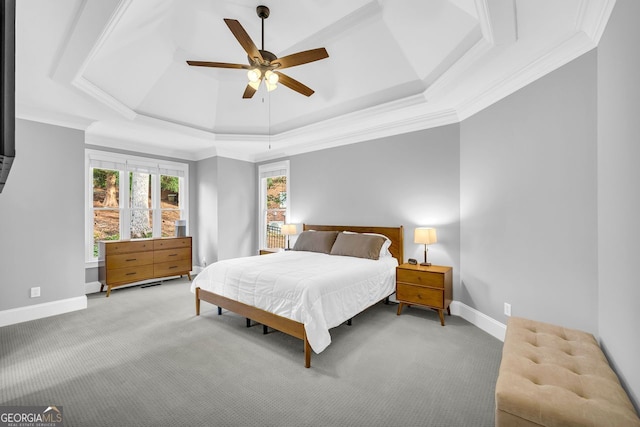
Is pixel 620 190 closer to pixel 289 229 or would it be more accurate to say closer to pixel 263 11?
pixel 263 11

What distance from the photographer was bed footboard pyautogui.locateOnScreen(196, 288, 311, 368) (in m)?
2.50

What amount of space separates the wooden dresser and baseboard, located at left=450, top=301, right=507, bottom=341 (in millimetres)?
4742

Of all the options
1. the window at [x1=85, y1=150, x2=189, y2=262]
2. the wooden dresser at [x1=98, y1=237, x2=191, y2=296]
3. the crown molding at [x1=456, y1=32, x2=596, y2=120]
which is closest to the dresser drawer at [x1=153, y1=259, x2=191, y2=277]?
the wooden dresser at [x1=98, y1=237, x2=191, y2=296]

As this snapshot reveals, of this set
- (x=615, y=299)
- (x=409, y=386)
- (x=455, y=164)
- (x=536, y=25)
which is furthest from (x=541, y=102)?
(x=409, y=386)

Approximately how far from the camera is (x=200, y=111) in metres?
4.50

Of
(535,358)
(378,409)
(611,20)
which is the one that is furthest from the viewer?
(378,409)

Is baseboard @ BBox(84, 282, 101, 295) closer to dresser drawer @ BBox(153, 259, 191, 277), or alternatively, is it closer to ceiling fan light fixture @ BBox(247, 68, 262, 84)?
dresser drawer @ BBox(153, 259, 191, 277)

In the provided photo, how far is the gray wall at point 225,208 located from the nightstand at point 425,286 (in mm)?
3737

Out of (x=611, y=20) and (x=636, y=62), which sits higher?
(x=611, y=20)

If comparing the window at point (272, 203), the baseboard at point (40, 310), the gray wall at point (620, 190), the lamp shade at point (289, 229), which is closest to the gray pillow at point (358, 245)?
the lamp shade at point (289, 229)

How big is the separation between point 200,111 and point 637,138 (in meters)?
4.81

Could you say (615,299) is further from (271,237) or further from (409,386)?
(271,237)

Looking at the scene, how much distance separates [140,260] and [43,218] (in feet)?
4.93

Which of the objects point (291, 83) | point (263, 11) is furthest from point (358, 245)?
point (263, 11)
